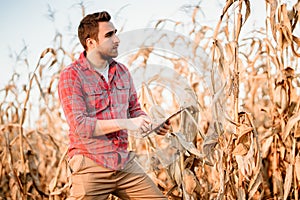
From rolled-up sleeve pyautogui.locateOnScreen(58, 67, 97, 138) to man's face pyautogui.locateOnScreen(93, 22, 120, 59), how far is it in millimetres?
→ 122

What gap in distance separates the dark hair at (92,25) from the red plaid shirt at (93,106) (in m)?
0.09

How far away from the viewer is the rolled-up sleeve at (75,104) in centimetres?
156

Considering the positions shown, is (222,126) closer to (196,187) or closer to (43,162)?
(196,187)

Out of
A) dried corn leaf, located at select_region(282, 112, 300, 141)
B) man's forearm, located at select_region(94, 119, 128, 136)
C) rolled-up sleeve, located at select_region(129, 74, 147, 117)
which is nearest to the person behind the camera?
man's forearm, located at select_region(94, 119, 128, 136)

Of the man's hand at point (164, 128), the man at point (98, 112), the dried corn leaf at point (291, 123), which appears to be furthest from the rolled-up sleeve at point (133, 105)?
the dried corn leaf at point (291, 123)

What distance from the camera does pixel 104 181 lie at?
168cm

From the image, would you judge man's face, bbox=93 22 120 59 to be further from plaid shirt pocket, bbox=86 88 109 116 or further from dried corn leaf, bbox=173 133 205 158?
dried corn leaf, bbox=173 133 205 158

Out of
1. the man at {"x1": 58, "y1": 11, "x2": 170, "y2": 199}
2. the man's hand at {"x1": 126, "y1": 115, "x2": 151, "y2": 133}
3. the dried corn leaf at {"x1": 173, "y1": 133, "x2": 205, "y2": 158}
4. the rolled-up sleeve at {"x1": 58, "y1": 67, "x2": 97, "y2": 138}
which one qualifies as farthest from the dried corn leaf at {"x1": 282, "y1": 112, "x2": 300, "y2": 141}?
the rolled-up sleeve at {"x1": 58, "y1": 67, "x2": 97, "y2": 138}

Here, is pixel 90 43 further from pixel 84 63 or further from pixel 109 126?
pixel 109 126

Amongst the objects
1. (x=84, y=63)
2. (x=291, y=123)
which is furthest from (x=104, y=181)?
(x=291, y=123)

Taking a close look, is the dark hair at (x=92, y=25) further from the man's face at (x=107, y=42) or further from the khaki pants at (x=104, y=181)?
the khaki pants at (x=104, y=181)

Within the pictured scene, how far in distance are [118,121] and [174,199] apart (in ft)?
2.13

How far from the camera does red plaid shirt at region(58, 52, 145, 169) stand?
160cm

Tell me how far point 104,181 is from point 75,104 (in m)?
0.31
